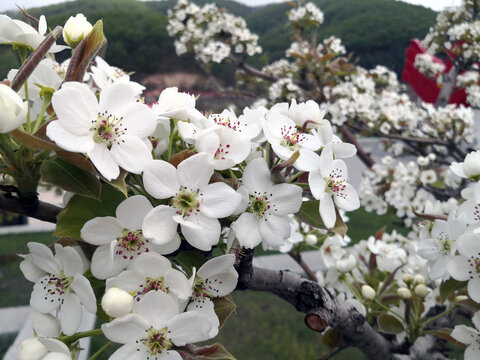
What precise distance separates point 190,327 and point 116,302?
0.26 ft

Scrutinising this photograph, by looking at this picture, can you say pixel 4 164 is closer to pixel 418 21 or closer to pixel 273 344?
pixel 273 344

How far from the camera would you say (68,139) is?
1.33 ft

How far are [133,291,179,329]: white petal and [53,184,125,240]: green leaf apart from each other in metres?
0.11

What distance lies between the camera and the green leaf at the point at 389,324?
991 millimetres

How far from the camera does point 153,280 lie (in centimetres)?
45

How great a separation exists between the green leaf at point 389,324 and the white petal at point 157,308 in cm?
71

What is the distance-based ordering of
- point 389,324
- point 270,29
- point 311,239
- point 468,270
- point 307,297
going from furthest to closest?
point 270,29
point 311,239
point 389,324
point 307,297
point 468,270

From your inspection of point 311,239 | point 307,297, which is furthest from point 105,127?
point 311,239

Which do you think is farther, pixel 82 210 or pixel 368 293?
pixel 368 293

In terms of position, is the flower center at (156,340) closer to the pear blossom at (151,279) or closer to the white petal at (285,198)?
the pear blossom at (151,279)

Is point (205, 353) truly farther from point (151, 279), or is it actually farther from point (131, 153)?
point (131, 153)

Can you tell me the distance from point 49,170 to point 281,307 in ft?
9.06

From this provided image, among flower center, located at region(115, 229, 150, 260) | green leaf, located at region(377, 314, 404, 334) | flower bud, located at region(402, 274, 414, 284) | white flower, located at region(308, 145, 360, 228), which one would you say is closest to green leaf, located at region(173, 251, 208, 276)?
flower center, located at region(115, 229, 150, 260)

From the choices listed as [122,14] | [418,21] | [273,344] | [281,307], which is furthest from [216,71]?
[273,344]
